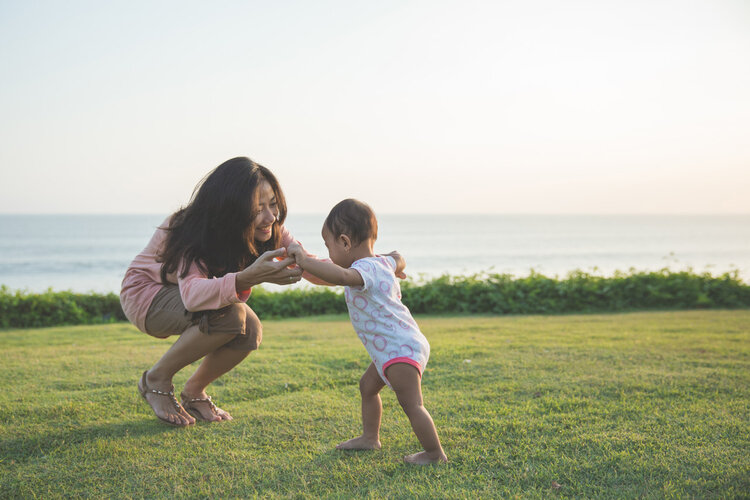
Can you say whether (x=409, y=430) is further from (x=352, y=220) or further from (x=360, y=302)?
(x=352, y=220)

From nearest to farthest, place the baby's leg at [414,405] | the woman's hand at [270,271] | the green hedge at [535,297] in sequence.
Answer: the baby's leg at [414,405] < the woman's hand at [270,271] < the green hedge at [535,297]

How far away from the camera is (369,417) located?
2.88 m

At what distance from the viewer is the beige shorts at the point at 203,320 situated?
3.15 metres

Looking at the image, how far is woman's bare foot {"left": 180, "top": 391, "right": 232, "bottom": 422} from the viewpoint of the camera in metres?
3.35

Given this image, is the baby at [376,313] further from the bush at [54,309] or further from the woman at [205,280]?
the bush at [54,309]

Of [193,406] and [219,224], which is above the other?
[219,224]

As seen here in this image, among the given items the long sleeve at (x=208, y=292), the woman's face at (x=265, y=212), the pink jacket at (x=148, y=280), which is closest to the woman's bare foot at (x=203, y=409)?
the pink jacket at (x=148, y=280)

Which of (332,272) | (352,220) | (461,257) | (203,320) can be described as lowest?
(461,257)

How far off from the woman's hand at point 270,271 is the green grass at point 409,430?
893mm

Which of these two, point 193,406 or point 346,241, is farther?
point 193,406

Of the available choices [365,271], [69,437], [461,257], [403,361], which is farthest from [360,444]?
[461,257]

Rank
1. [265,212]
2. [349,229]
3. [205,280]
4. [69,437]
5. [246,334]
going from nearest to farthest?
[349,229] → [205,280] → [69,437] → [265,212] → [246,334]

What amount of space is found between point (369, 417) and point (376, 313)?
61cm

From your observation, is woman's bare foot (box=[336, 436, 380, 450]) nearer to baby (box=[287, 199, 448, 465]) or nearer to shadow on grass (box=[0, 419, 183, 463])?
baby (box=[287, 199, 448, 465])
